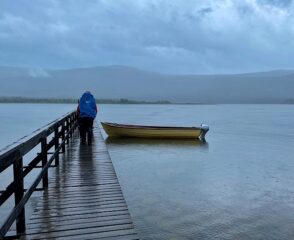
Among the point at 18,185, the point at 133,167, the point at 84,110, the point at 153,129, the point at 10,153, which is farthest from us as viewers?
the point at 153,129

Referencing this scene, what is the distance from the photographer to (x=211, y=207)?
10.3m

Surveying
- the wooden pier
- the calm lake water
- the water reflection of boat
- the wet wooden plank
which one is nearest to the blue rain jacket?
the calm lake water

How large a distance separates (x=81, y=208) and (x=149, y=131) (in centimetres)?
2105

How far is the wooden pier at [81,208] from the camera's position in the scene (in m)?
4.95

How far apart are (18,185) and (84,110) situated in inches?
343

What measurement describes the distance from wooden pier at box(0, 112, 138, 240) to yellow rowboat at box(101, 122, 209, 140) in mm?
17390

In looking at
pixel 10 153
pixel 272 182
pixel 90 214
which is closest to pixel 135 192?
pixel 272 182

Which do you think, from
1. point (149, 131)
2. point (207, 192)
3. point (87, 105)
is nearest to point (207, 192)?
point (207, 192)

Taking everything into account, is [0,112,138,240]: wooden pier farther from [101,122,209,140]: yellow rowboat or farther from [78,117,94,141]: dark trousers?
[101,122,209,140]: yellow rowboat

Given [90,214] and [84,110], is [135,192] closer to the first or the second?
[84,110]

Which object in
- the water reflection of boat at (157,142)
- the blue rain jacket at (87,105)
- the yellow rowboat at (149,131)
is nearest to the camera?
the blue rain jacket at (87,105)

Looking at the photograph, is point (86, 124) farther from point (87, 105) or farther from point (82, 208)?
point (82, 208)

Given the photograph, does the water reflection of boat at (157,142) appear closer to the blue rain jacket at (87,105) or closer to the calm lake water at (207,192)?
the calm lake water at (207,192)

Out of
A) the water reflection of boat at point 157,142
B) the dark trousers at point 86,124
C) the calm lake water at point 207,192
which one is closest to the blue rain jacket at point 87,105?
the dark trousers at point 86,124
